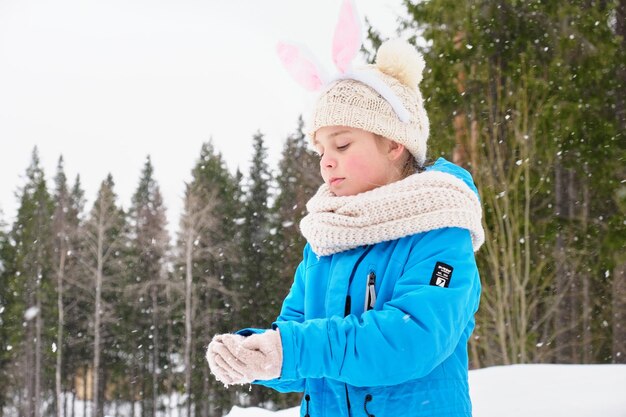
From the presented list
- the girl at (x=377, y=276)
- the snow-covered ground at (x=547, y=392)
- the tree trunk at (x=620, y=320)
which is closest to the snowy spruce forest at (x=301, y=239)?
the tree trunk at (x=620, y=320)

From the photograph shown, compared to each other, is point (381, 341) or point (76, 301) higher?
point (76, 301)

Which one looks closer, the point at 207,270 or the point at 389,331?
the point at 389,331

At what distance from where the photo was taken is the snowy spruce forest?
10359 millimetres

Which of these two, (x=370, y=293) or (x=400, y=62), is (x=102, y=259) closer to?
(x=400, y=62)

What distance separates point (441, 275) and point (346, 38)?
30.1 inches

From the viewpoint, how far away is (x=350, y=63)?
1881mm

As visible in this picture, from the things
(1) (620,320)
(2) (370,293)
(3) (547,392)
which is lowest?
(3) (547,392)

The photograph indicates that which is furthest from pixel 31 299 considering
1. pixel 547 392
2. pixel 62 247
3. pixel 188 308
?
pixel 547 392

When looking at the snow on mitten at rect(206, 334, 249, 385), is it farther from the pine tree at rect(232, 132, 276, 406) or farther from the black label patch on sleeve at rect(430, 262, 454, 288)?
the pine tree at rect(232, 132, 276, 406)

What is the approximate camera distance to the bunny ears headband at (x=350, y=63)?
5.99ft

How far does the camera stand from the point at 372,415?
59.5 inches

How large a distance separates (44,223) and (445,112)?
25.2m

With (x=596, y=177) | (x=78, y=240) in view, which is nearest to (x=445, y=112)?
Answer: (x=596, y=177)

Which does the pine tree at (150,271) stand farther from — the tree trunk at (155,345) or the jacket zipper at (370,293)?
the jacket zipper at (370,293)
